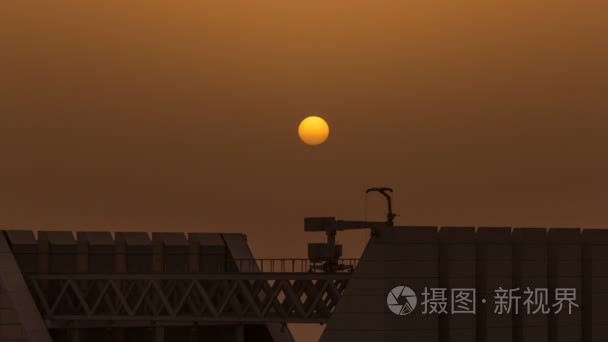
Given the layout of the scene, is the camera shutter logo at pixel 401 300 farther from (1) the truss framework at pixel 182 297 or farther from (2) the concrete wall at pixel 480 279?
(1) the truss framework at pixel 182 297

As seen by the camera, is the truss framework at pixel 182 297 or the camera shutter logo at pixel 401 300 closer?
the camera shutter logo at pixel 401 300

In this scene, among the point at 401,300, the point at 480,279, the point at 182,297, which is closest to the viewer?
the point at 401,300

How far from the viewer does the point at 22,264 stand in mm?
83625

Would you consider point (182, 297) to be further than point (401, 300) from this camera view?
Yes

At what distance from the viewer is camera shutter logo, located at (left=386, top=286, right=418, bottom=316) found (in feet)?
223

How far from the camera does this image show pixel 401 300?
6825 cm

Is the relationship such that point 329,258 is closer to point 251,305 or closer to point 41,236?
point 251,305

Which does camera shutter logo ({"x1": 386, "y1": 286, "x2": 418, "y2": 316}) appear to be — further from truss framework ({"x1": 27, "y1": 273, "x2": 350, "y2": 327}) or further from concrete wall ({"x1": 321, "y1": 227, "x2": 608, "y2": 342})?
truss framework ({"x1": 27, "y1": 273, "x2": 350, "y2": 327})

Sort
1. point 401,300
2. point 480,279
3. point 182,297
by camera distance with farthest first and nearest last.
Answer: point 182,297 → point 480,279 → point 401,300

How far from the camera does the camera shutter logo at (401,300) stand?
6800 cm

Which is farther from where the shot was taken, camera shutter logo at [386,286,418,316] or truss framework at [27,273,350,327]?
truss framework at [27,273,350,327]

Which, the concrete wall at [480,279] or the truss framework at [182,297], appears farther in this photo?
the truss framework at [182,297]

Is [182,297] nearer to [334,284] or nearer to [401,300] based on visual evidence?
[334,284]

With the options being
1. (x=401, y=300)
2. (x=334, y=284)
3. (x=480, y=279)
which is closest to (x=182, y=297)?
(x=334, y=284)
